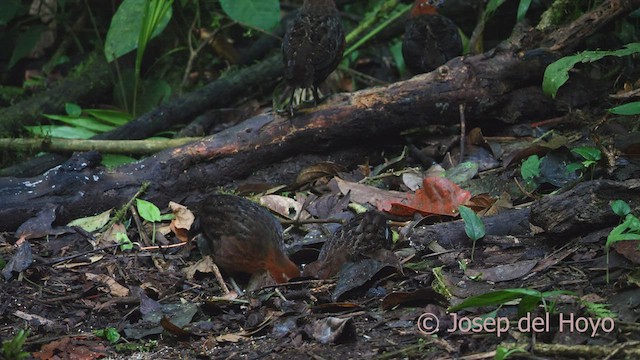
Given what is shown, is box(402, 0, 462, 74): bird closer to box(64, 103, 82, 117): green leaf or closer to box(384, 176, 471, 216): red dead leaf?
box(384, 176, 471, 216): red dead leaf

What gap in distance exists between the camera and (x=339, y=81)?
7539 mm

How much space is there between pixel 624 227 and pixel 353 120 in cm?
269

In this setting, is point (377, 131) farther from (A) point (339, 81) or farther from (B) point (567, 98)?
(A) point (339, 81)

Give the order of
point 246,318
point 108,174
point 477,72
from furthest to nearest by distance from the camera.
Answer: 1. point 477,72
2. point 108,174
3. point 246,318

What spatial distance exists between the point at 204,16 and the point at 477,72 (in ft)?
10.5

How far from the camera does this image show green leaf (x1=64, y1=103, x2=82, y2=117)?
23.3 ft

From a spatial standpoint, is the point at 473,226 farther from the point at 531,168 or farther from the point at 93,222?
the point at 93,222

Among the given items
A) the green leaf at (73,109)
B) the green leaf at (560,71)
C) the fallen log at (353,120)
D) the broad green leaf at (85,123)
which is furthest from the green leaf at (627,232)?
the green leaf at (73,109)

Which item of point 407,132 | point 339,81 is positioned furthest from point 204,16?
point 407,132

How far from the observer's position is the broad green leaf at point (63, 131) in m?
6.53

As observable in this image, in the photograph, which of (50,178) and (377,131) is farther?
(377,131)

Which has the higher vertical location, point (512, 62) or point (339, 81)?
point (512, 62)

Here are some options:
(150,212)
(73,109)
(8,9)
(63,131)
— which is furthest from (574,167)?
(8,9)

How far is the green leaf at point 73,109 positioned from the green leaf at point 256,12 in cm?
169
